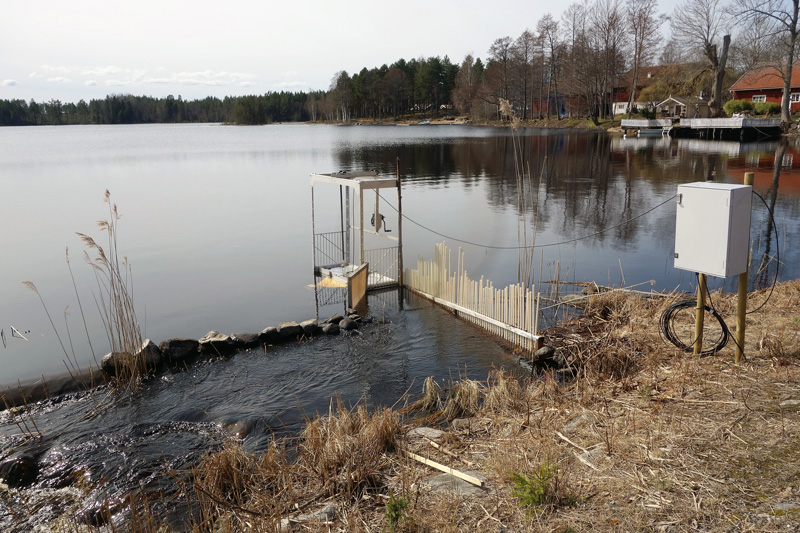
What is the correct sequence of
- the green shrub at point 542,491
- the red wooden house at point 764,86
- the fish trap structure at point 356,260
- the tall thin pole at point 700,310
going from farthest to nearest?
the red wooden house at point 764,86
the fish trap structure at point 356,260
the tall thin pole at point 700,310
the green shrub at point 542,491

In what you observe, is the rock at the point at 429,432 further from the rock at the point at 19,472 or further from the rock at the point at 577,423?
the rock at the point at 19,472

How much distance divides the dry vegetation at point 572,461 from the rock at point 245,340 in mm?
4100

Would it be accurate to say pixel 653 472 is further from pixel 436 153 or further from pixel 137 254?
pixel 436 153

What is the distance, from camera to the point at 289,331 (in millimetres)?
11367

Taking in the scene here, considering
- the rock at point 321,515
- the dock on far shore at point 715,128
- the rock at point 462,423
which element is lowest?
the rock at point 462,423

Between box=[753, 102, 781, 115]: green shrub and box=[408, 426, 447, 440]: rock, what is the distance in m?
64.9

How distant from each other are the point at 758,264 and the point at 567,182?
17042 millimetres

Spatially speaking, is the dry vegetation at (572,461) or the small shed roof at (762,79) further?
the small shed roof at (762,79)

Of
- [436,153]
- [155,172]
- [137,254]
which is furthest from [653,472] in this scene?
[436,153]

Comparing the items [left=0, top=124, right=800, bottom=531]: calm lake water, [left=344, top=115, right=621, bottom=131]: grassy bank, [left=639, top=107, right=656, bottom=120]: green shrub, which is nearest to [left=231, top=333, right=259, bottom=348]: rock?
[left=0, top=124, right=800, bottom=531]: calm lake water

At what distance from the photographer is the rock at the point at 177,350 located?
406 inches

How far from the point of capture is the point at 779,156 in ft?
119

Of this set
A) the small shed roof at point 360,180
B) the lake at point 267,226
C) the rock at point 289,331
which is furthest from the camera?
the lake at point 267,226

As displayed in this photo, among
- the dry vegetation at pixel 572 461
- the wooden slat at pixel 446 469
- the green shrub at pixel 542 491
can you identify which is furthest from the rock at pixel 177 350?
the green shrub at pixel 542 491
